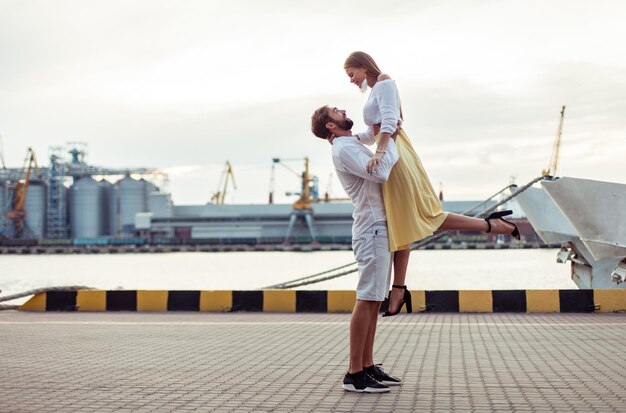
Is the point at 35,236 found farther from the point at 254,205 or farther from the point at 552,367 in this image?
the point at 552,367

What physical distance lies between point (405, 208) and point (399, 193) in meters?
0.10

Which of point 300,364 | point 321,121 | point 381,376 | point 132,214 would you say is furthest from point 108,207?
point 381,376

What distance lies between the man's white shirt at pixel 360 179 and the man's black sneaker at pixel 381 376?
0.86 m

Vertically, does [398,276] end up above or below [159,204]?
below

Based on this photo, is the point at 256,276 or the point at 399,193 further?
the point at 256,276

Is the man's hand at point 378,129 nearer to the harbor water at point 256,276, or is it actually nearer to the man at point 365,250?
the man at point 365,250

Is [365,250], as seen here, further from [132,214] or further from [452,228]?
[132,214]

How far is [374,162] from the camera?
515 centimetres

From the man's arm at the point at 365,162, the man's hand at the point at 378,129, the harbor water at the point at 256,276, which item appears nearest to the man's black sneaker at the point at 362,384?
the man's arm at the point at 365,162

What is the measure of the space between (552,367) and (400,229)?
1.88 meters

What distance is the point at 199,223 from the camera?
13562 cm

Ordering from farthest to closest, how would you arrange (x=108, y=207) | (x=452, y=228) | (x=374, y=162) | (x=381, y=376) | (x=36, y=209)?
(x=108, y=207) < (x=36, y=209) < (x=381, y=376) < (x=452, y=228) < (x=374, y=162)

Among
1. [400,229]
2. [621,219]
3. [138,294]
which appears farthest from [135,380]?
[621,219]

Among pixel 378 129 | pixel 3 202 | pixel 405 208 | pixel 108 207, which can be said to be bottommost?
pixel 405 208
